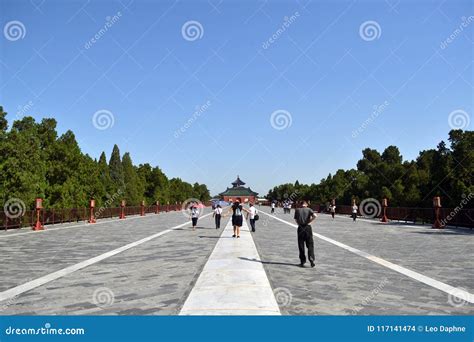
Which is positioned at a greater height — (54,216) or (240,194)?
(240,194)

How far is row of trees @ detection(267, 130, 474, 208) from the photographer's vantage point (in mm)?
26609

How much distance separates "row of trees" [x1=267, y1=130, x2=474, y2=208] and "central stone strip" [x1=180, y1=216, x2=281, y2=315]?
21.5 m

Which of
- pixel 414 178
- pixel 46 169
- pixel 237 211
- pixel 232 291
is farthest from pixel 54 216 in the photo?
pixel 414 178

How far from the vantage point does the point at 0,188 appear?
77.0 ft

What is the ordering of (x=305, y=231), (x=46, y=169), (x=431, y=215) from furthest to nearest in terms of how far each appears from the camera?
1. (x=46, y=169)
2. (x=431, y=215)
3. (x=305, y=231)

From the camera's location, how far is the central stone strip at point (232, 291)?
538 centimetres

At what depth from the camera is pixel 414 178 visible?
37.1 metres

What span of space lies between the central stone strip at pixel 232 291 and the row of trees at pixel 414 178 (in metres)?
21.5

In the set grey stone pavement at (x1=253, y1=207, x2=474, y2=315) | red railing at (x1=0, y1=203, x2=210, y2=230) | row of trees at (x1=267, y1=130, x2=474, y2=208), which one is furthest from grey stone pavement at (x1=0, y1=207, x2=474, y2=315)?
row of trees at (x1=267, y1=130, x2=474, y2=208)

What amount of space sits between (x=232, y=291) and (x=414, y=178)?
34.6 meters

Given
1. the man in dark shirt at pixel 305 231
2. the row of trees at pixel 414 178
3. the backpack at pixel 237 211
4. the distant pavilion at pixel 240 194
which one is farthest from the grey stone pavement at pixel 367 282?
the distant pavilion at pixel 240 194

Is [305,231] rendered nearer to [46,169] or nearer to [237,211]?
[237,211]

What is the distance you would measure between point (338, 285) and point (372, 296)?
0.90 m
